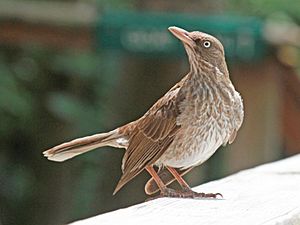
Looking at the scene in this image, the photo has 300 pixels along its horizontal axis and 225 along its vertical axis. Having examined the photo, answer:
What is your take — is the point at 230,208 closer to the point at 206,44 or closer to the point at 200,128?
the point at 200,128

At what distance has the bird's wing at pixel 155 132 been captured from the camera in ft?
13.2

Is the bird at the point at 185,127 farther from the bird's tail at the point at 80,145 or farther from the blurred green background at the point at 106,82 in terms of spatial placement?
the blurred green background at the point at 106,82

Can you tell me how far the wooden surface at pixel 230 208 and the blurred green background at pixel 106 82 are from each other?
2.07m

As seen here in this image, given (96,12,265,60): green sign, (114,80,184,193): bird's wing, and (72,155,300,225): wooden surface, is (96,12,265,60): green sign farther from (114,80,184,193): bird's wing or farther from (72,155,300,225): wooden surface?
(72,155,300,225): wooden surface

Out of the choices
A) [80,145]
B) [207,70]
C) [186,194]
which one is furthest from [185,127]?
[186,194]

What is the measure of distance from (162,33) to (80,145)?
1.82 meters

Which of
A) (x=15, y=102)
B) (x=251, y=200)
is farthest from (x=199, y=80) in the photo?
(x=15, y=102)

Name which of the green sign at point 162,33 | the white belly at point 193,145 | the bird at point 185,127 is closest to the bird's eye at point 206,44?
the bird at point 185,127

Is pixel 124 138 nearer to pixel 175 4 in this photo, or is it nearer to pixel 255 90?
pixel 255 90

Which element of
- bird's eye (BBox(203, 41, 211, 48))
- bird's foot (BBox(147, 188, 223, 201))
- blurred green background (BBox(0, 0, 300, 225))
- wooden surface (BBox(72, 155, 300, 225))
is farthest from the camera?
blurred green background (BBox(0, 0, 300, 225))

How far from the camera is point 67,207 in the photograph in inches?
A: 269

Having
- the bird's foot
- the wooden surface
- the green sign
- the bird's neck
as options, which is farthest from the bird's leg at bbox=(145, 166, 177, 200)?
the green sign

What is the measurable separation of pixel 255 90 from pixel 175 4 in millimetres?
1230

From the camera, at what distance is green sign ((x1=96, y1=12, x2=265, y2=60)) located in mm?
5770
